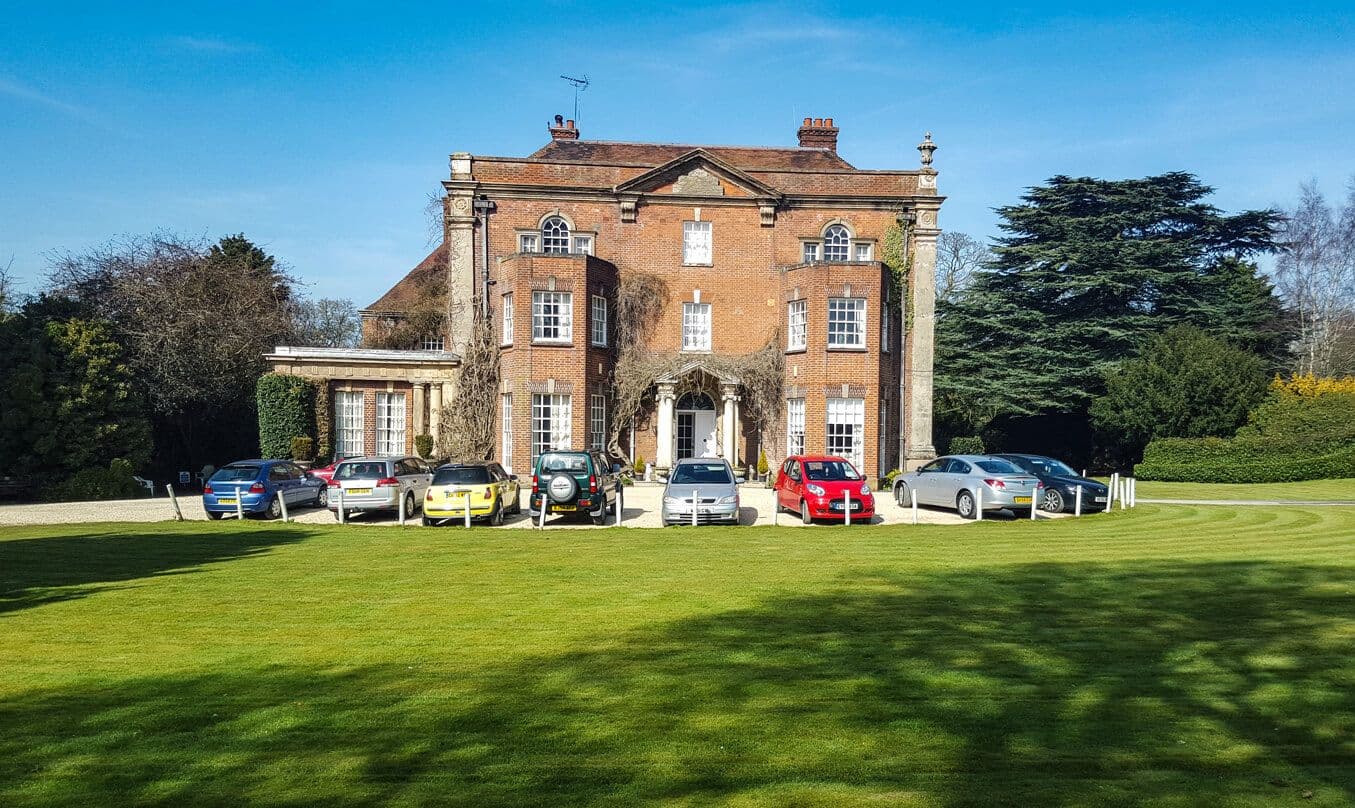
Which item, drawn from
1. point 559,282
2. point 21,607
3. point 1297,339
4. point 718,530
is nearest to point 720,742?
point 21,607

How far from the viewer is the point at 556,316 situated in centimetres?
3167

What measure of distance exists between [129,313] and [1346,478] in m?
42.3

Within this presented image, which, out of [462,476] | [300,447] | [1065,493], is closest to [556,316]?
[300,447]

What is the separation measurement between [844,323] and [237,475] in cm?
1942

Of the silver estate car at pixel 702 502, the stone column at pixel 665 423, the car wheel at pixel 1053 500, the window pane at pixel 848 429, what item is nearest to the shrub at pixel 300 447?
the stone column at pixel 665 423

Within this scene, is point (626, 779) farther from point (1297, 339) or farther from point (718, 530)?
point (1297, 339)

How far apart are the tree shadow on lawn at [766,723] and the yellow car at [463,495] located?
11.6 metres

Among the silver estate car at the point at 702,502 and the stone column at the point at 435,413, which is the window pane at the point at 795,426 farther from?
the stone column at the point at 435,413

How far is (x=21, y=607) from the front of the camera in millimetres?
11398

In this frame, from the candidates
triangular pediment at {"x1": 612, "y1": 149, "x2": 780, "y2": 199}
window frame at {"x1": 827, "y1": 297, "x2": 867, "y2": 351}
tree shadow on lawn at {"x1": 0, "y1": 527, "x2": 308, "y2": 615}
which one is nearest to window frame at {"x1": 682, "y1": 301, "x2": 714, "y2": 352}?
triangular pediment at {"x1": 612, "y1": 149, "x2": 780, "y2": 199}

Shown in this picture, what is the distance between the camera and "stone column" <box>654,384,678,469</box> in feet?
Result: 109

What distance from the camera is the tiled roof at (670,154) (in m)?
36.6

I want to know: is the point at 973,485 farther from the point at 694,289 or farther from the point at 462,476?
the point at 694,289

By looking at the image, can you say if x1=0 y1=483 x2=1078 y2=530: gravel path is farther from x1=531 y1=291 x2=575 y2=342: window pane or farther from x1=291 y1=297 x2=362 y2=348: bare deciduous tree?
x1=291 y1=297 x2=362 y2=348: bare deciduous tree
